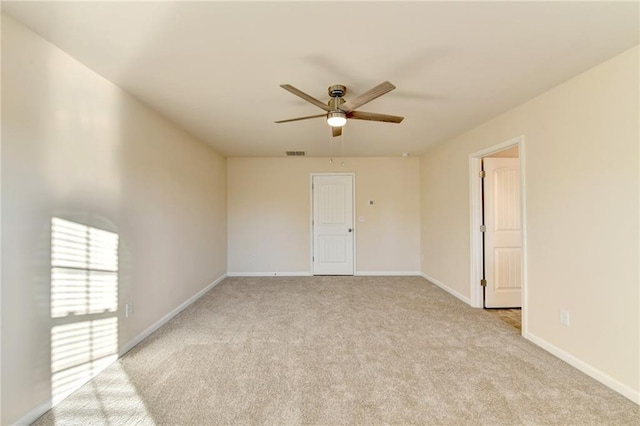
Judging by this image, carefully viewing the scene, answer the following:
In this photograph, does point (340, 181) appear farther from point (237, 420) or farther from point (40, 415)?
point (40, 415)

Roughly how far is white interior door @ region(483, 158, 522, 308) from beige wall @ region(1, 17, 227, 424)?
158 inches

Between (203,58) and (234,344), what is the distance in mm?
2452

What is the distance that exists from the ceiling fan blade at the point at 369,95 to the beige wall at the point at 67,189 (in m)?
1.96

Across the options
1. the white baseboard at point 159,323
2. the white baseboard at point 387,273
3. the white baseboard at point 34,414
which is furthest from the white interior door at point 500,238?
the white baseboard at point 34,414

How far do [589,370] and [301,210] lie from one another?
4.43 m

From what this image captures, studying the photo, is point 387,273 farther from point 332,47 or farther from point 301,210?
point 332,47

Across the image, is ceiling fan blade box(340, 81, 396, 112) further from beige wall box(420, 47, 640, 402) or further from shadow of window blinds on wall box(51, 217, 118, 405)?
shadow of window blinds on wall box(51, 217, 118, 405)

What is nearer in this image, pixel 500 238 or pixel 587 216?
pixel 587 216

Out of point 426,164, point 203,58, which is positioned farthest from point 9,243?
point 426,164

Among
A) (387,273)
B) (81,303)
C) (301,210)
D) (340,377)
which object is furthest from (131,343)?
(387,273)

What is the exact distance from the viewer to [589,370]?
7.16 feet

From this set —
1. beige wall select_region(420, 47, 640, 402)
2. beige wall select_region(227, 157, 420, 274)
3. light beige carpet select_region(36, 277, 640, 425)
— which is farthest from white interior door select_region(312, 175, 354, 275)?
beige wall select_region(420, 47, 640, 402)

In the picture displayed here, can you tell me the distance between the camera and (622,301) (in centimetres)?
198

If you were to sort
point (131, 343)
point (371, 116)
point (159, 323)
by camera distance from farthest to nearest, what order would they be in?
point (159, 323)
point (131, 343)
point (371, 116)
